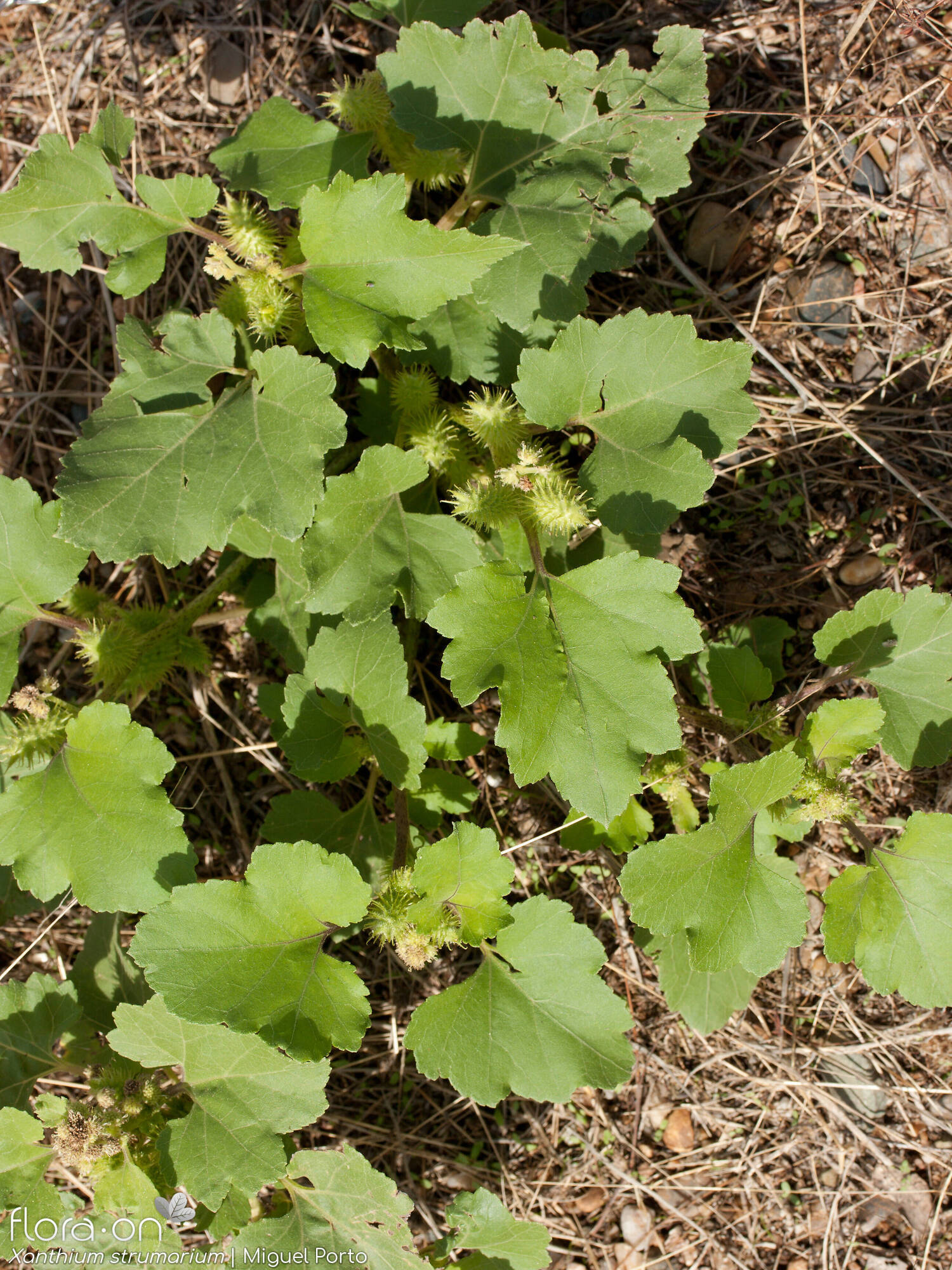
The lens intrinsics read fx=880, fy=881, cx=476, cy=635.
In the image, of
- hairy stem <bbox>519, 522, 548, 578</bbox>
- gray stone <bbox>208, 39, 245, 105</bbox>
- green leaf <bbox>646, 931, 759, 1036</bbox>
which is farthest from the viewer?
gray stone <bbox>208, 39, 245, 105</bbox>

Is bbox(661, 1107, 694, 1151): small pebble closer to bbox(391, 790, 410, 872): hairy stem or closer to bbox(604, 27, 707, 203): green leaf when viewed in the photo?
bbox(391, 790, 410, 872): hairy stem

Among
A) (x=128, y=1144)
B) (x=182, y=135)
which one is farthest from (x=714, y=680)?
(x=182, y=135)

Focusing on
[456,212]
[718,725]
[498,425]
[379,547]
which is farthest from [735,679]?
[456,212]

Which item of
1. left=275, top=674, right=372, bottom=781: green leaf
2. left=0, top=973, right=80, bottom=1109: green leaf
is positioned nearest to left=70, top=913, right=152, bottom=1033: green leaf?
left=0, top=973, right=80, bottom=1109: green leaf

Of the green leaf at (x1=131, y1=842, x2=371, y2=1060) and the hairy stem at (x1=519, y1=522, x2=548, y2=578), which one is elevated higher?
the hairy stem at (x1=519, y1=522, x2=548, y2=578)

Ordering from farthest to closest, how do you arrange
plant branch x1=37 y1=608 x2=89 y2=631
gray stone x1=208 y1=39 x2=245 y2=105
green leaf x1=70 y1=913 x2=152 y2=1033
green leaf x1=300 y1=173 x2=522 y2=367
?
1. gray stone x1=208 y1=39 x2=245 y2=105
2. green leaf x1=70 y1=913 x2=152 y2=1033
3. plant branch x1=37 y1=608 x2=89 y2=631
4. green leaf x1=300 y1=173 x2=522 y2=367

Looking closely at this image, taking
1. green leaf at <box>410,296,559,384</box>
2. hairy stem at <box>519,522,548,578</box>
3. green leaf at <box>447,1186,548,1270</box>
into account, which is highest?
green leaf at <box>410,296,559,384</box>
